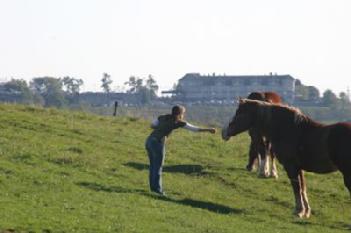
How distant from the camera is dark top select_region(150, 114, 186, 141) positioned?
65.1ft

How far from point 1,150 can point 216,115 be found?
204 ft

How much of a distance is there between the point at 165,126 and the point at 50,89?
292ft

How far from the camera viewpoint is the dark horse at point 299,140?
61.0 ft

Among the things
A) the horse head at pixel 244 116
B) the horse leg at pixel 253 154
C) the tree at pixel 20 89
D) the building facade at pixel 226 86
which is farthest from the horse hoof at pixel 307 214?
the building facade at pixel 226 86

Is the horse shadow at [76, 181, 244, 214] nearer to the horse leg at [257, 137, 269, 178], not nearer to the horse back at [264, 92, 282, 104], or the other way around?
the horse leg at [257, 137, 269, 178]

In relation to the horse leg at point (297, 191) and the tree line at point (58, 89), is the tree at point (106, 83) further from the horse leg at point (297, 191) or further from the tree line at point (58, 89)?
the horse leg at point (297, 191)

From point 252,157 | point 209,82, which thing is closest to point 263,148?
point 252,157

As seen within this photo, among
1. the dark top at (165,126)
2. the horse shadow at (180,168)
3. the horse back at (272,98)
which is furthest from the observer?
the horse back at (272,98)

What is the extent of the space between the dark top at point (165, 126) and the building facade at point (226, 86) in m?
84.5

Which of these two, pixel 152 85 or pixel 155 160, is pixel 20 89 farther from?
pixel 155 160

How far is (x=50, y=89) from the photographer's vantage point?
107188mm

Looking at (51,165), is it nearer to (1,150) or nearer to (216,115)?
(1,150)

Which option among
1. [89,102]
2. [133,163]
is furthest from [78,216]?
[89,102]

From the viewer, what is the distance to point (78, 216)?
1576 centimetres
